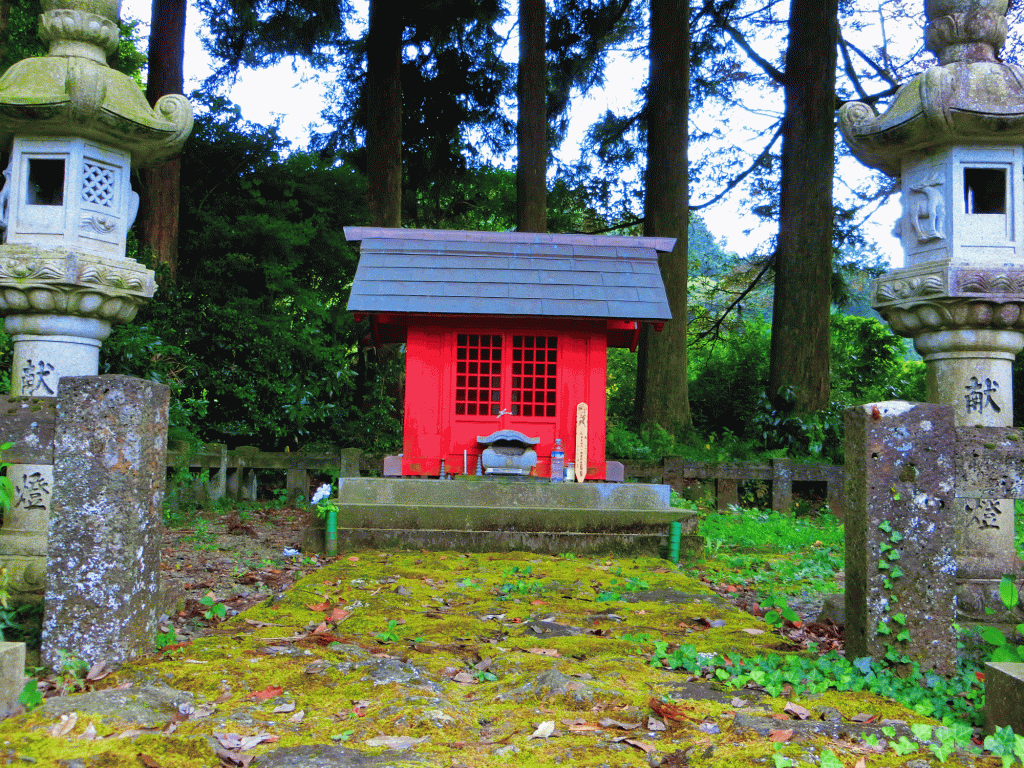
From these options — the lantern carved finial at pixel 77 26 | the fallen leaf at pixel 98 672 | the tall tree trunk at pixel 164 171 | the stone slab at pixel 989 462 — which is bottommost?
the fallen leaf at pixel 98 672

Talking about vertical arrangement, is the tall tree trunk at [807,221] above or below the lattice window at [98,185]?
above

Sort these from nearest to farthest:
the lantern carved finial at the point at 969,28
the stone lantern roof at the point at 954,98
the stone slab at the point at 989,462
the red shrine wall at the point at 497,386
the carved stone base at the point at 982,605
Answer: the stone slab at the point at 989,462 < the carved stone base at the point at 982,605 < the stone lantern roof at the point at 954,98 < the lantern carved finial at the point at 969,28 < the red shrine wall at the point at 497,386

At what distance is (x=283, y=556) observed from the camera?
7477 millimetres

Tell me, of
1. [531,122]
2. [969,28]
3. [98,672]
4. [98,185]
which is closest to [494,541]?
[98,672]

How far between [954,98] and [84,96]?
5.98m

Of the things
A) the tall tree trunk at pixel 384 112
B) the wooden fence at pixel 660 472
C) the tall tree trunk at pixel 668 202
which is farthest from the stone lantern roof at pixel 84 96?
the tall tree trunk at pixel 384 112

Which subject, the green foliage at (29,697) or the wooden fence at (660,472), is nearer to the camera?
the green foliage at (29,697)

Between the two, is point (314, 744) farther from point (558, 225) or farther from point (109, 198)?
A: point (558, 225)

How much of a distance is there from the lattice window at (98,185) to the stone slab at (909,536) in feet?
18.1

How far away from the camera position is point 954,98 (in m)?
5.05

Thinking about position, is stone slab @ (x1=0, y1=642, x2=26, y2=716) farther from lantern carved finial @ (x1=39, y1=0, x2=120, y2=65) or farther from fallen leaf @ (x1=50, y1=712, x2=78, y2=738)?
lantern carved finial @ (x1=39, y1=0, x2=120, y2=65)

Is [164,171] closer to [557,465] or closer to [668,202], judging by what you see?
[557,465]

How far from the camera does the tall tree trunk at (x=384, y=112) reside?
16.3 meters

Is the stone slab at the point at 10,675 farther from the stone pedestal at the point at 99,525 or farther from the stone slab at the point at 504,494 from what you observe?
the stone slab at the point at 504,494
